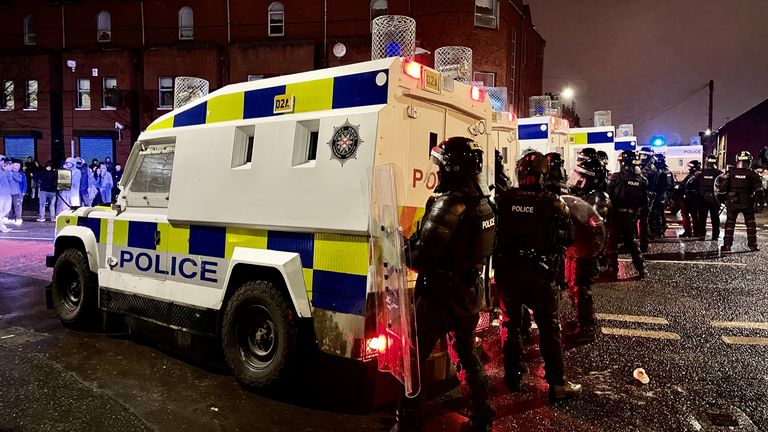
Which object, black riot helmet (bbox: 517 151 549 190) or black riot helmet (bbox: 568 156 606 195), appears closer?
black riot helmet (bbox: 517 151 549 190)

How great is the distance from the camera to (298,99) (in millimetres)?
4070

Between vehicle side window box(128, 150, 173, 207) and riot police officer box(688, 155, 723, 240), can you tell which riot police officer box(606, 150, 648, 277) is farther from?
vehicle side window box(128, 150, 173, 207)

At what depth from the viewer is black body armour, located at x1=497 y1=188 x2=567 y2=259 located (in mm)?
4082

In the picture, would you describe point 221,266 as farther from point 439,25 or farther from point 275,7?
point 275,7

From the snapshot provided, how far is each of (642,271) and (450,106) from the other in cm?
588

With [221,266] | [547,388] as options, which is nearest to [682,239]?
[547,388]

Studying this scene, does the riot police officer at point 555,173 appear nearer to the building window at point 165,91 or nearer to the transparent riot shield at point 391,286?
the transparent riot shield at point 391,286

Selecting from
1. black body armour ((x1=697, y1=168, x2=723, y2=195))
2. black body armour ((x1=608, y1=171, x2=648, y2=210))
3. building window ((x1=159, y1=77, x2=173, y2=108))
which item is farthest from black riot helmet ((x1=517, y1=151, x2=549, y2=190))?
building window ((x1=159, y1=77, x2=173, y2=108))

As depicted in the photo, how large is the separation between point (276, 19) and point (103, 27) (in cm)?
928

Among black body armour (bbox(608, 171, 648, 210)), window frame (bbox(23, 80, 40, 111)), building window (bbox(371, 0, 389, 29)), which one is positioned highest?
building window (bbox(371, 0, 389, 29))

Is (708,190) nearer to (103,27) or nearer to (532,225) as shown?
(532,225)

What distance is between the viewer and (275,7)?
24500 mm

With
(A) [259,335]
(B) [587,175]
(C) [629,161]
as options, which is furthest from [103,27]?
(A) [259,335]

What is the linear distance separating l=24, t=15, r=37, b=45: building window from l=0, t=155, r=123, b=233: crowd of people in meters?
11.3
